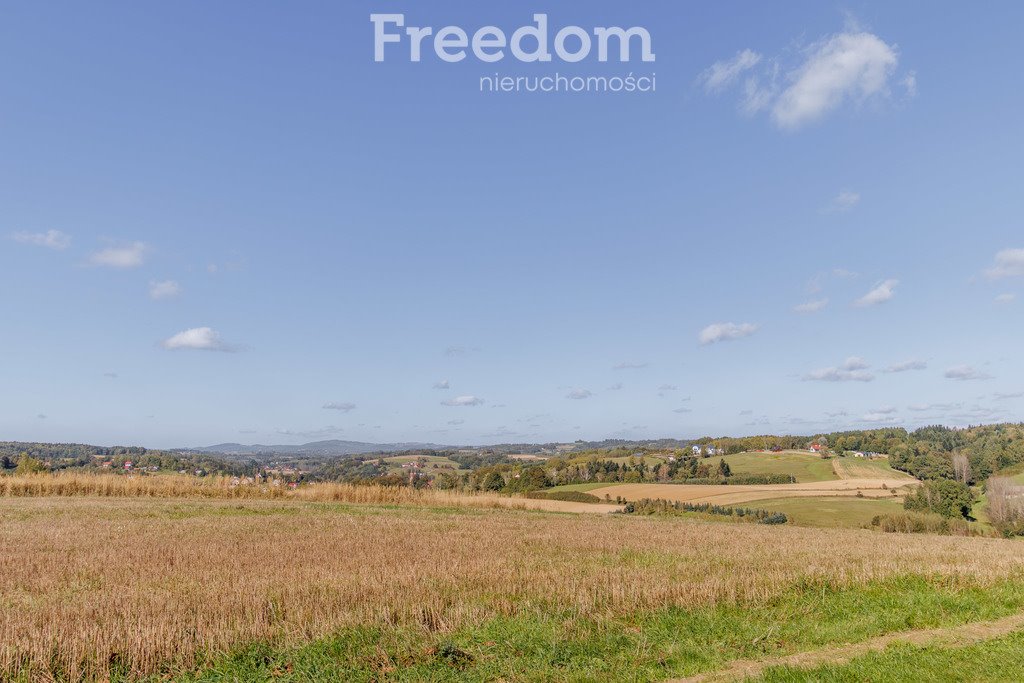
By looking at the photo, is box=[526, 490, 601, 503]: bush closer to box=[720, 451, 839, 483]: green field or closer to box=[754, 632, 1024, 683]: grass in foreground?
box=[720, 451, 839, 483]: green field

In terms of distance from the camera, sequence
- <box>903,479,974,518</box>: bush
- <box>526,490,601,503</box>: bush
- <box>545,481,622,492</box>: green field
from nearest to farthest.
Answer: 1. <box>903,479,974,518</box>: bush
2. <box>526,490,601,503</box>: bush
3. <box>545,481,622,492</box>: green field

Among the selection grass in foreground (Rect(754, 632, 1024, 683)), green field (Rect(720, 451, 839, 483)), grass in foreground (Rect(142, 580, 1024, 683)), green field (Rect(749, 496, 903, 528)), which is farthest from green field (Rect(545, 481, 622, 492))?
grass in foreground (Rect(754, 632, 1024, 683))

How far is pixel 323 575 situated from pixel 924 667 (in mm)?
11663

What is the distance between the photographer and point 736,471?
106125 mm

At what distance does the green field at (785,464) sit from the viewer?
325 feet

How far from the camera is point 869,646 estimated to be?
31.5 feet

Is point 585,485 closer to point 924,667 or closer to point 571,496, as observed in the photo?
point 571,496

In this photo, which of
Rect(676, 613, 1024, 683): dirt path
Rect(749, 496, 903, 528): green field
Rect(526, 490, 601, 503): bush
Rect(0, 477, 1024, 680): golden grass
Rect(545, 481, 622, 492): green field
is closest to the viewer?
Rect(676, 613, 1024, 683): dirt path

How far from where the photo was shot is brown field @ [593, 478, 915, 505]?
75.8 metres

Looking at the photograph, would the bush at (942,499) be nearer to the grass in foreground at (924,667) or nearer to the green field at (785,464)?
the green field at (785,464)

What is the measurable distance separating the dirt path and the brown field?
6170cm

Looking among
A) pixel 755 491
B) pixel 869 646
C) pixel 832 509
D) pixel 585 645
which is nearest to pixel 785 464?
A: pixel 755 491

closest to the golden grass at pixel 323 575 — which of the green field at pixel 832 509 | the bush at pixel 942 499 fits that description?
the green field at pixel 832 509

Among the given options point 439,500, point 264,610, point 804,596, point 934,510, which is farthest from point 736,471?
point 264,610
